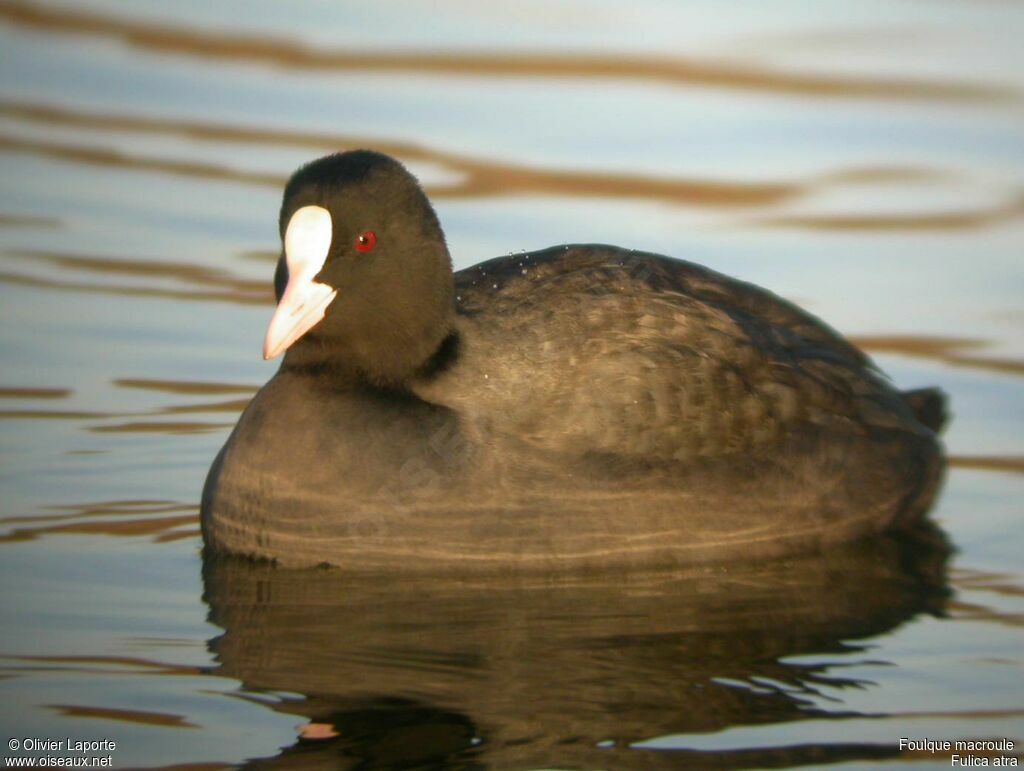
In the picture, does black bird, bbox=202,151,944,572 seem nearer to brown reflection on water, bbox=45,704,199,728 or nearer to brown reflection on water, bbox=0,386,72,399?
brown reflection on water, bbox=45,704,199,728

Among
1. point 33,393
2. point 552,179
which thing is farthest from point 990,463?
point 552,179

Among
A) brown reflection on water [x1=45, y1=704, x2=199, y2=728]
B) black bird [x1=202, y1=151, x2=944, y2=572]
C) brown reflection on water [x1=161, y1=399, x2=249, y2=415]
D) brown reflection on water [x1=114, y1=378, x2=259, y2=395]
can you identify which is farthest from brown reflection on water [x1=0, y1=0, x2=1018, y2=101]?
brown reflection on water [x1=45, y1=704, x2=199, y2=728]

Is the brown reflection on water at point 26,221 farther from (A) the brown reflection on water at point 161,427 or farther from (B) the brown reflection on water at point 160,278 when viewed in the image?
(A) the brown reflection on water at point 161,427

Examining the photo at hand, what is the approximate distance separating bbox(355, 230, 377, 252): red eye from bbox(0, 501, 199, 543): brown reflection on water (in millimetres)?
1038

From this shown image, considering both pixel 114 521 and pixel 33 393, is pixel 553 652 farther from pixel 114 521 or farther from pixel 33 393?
pixel 33 393

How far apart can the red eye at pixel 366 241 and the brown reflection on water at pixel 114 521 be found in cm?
104

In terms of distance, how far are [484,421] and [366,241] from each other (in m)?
0.60

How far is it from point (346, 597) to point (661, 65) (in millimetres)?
6876

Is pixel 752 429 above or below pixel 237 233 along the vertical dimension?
below

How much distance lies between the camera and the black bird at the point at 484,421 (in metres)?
5.94

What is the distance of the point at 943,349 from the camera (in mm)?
8266

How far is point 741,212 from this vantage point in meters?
9.86

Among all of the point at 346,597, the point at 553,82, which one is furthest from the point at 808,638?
the point at 553,82

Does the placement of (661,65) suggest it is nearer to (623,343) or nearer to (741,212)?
(741,212)
